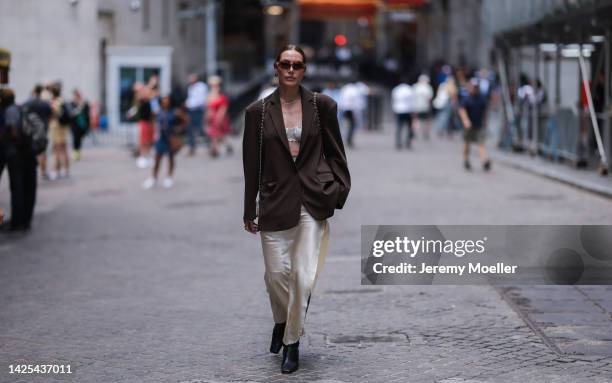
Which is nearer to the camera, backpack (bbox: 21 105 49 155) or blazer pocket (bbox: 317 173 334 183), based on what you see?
blazer pocket (bbox: 317 173 334 183)

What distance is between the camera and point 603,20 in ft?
59.1

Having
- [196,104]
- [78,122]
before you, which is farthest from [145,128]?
[196,104]

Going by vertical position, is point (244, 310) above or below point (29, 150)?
below

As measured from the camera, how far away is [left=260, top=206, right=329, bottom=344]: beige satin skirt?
6391 mm

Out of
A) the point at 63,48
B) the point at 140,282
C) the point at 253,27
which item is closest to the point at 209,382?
the point at 140,282

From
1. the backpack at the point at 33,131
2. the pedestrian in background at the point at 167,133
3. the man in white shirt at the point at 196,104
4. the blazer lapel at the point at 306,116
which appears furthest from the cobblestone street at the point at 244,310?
the man in white shirt at the point at 196,104

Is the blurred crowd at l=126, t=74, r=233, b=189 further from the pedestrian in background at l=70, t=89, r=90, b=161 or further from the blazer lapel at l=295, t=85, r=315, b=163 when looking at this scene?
the blazer lapel at l=295, t=85, r=315, b=163

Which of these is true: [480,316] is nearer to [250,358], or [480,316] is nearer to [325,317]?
[325,317]

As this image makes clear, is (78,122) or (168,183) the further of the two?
(78,122)

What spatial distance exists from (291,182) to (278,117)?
374 millimetres

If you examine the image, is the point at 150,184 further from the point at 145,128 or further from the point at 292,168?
the point at 292,168

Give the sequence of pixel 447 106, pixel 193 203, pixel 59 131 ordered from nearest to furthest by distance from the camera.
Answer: pixel 193 203
pixel 59 131
pixel 447 106

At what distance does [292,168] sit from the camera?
251 inches

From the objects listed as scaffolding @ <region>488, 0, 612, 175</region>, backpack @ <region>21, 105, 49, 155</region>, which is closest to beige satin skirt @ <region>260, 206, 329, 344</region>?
backpack @ <region>21, 105, 49, 155</region>
